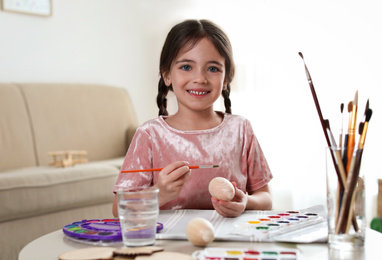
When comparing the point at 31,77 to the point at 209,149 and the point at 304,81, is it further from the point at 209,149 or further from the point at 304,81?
the point at 209,149

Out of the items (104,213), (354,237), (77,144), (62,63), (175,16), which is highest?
(175,16)

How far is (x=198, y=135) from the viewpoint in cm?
144

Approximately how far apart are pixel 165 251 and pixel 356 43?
10.1 ft

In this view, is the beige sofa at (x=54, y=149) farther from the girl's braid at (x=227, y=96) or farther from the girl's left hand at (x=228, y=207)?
the girl's left hand at (x=228, y=207)

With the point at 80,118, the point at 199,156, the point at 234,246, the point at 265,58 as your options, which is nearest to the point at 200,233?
the point at 234,246

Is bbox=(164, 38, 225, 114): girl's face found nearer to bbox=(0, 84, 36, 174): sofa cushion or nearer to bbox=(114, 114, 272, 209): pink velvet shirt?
bbox=(114, 114, 272, 209): pink velvet shirt

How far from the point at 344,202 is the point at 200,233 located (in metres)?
0.24

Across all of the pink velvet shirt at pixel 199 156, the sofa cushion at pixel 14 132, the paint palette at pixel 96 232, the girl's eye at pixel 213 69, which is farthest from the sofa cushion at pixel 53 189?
the paint palette at pixel 96 232

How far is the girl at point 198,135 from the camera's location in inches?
54.4

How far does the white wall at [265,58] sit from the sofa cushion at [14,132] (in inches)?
13.8

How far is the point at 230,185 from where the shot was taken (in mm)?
1045

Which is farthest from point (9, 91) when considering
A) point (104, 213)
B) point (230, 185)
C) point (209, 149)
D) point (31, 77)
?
point (230, 185)

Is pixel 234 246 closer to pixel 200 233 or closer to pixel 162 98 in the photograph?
pixel 200 233

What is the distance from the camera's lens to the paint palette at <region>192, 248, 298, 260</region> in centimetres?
76
